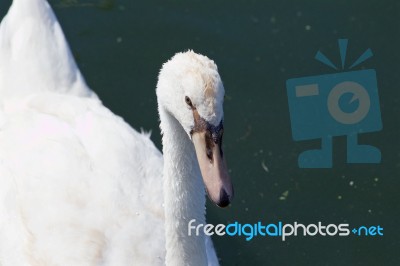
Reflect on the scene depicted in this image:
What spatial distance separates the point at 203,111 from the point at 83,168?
6.46ft

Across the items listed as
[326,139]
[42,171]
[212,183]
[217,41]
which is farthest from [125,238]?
[217,41]

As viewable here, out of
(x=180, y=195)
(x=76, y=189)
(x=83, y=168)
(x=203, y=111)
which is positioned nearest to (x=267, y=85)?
(x=83, y=168)

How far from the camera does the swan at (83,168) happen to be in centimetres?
523

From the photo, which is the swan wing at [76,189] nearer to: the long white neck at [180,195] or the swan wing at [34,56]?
the swan wing at [34,56]

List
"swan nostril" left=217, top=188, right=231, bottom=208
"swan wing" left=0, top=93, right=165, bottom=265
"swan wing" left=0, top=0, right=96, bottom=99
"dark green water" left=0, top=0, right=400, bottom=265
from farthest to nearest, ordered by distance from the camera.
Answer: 1. "dark green water" left=0, top=0, right=400, bottom=265
2. "swan wing" left=0, top=0, right=96, bottom=99
3. "swan wing" left=0, top=93, right=165, bottom=265
4. "swan nostril" left=217, top=188, right=231, bottom=208

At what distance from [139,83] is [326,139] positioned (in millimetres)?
1879

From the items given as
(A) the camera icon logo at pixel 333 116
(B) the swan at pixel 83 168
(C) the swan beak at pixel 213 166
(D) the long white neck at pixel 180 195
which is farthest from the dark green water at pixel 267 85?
(C) the swan beak at pixel 213 166

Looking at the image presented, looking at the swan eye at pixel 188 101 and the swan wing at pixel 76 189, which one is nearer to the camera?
the swan eye at pixel 188 101

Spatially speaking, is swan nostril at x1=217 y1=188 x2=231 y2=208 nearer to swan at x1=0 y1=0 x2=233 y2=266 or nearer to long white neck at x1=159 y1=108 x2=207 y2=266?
swan at x1=0 y1=0 x2=233 y2=266

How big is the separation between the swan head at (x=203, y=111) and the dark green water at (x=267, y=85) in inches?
111

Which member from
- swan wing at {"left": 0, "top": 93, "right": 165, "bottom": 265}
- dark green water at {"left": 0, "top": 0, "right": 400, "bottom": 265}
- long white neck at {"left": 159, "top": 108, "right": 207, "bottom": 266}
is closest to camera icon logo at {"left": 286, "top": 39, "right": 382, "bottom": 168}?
dark green water at {"left": 0, "top": 0, "right": 400, "bottom": 265}

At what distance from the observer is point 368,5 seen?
906 cm

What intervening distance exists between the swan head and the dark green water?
9.27 feet

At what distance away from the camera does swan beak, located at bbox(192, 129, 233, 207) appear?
4596 millimetres
